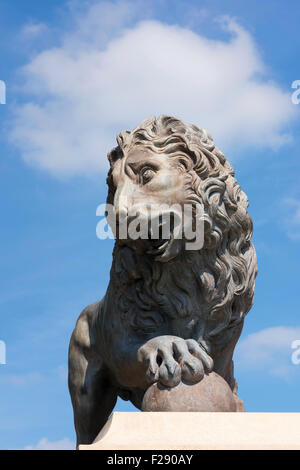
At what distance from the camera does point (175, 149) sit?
492 cm

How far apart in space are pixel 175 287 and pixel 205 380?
A: 2.27 feet

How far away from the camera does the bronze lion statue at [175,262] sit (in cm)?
476

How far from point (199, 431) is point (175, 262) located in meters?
1.39

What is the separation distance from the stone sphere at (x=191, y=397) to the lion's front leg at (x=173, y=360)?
0.04m

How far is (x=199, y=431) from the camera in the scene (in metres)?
3.67

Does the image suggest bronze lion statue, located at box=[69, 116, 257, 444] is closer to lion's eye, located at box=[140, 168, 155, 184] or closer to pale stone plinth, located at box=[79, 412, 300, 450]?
lion's eye, located at box=[140, 168, 155, 184]

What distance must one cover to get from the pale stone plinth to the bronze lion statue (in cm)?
86

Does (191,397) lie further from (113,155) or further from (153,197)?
(113,155)

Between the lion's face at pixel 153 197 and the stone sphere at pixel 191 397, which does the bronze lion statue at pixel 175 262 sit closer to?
the lion's face at pixel 153 197

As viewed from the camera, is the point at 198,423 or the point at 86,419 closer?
the point at 198,423

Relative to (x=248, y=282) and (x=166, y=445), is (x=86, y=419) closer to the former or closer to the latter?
(x=248, y=282)

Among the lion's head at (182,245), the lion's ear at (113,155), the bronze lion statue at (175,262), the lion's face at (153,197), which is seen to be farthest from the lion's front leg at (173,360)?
the lion's ear at (113,155)

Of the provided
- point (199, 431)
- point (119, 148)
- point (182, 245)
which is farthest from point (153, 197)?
point (199, 431)
